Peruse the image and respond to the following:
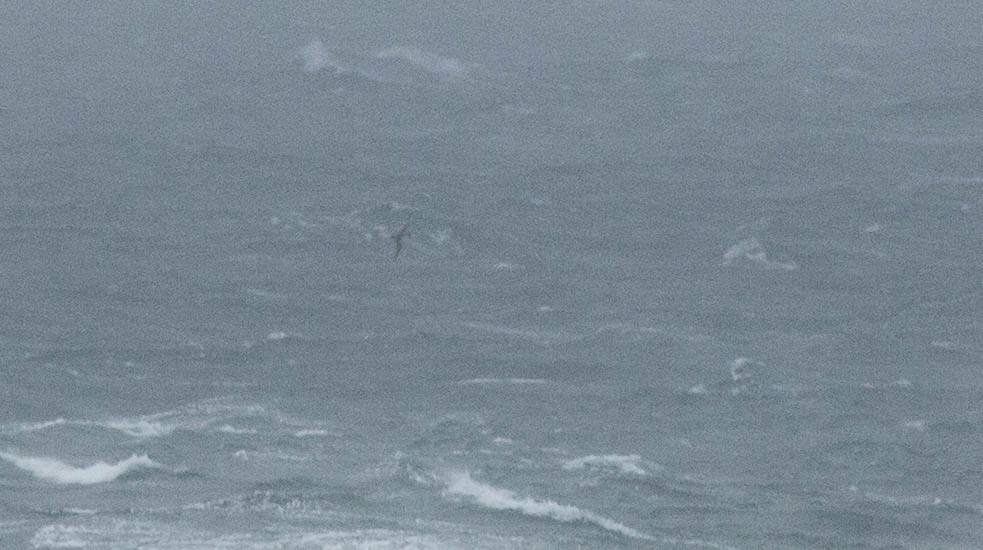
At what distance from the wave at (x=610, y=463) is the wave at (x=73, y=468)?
31.3 m

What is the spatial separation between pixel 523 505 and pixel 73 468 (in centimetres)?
3415

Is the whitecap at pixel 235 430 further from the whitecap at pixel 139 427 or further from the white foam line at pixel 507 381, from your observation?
the white foam line at pixel 507 381

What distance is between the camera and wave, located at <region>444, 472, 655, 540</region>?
505 ft

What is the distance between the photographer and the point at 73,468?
163 meters

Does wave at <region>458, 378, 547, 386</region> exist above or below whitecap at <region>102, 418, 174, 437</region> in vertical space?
above

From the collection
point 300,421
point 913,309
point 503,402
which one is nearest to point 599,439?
point 503,402

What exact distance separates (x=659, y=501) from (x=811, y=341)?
3389 centimetres

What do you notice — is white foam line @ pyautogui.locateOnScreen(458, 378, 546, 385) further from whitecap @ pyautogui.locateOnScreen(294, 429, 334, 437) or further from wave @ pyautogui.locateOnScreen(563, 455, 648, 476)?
wave @ pyautogui.locateOnScreen(563, 455, 648, 476)

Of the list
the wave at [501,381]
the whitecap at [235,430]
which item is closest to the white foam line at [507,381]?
the wave at [501,381]

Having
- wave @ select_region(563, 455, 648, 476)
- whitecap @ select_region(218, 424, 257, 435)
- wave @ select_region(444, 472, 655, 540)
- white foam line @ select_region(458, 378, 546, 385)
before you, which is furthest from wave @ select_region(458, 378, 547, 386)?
wave @ select_region(444, 472, 655, 540)

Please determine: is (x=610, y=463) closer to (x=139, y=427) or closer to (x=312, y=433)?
(x=312, y=433)

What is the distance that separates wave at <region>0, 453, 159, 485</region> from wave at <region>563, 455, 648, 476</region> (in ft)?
103

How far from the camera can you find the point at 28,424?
6722 inches

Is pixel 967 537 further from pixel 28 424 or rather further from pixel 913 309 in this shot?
pixel 28 424
